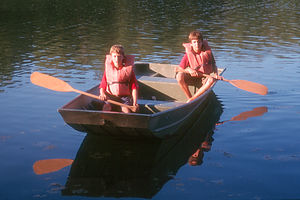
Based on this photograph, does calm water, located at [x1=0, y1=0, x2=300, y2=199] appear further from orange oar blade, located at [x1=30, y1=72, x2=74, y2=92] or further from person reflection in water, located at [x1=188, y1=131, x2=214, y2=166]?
orange oar blade, located at [x1=30, y1=72, x2=74, y2=92]

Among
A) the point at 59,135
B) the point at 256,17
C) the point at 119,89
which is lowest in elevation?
the point at 256,17

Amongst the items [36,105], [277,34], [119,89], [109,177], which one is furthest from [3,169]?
[277,34]

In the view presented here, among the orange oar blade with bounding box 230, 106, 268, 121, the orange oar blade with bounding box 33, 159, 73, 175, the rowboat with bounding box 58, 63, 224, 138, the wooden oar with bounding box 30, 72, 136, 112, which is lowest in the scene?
the orange oar blade with bounding box 230, 106, 268, 121

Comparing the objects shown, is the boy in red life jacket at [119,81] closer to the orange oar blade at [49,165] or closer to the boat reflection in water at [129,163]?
the boat reflection in water at [129,163]

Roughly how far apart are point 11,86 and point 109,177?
4.63m

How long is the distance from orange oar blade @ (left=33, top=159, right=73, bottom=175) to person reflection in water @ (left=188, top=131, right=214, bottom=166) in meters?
1.49

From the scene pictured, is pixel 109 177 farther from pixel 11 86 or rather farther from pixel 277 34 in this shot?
pixel 277 34

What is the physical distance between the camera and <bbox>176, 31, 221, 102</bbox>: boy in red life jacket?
7363 millimetres

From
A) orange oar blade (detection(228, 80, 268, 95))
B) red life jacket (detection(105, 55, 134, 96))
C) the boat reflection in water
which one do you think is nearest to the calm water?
the boat reflection in water

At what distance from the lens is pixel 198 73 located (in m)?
7.51

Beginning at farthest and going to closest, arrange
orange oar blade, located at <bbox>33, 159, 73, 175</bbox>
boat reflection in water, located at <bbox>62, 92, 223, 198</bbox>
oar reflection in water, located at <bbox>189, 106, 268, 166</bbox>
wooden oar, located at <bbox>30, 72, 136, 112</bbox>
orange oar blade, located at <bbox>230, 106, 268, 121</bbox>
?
orange oar blade, located at <bbox>230, 106, 268, 121</bbox>, wooden oar, located at <bbox>30, 72, 136, 112</bbox>, oar reflection in water, located at <bbox>189, 106, 268, 166</bbox>, orange oar blade, located at <bbox>33, 159, 73, 175</bbox>, boat reflection in water, located at <bbox>62, 92, 223, 198</bbox>

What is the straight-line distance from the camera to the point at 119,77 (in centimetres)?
619

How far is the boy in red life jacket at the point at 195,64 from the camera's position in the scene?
736 centimetres

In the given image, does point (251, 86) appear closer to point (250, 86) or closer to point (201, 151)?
point (250, 86)
